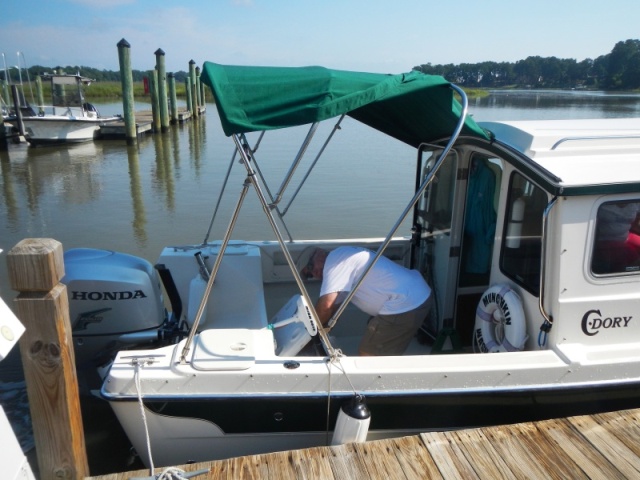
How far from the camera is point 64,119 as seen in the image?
62.5 feet

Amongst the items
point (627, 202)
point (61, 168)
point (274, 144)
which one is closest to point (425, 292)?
point (627, 202)

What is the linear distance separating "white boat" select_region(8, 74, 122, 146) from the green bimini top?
18.6 m

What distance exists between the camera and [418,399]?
3.11 meters

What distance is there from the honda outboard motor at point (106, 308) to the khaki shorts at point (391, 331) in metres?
1.47

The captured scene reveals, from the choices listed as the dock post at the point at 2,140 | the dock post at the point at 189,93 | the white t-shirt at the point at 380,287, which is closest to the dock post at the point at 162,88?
the dock post at the point at 2,140

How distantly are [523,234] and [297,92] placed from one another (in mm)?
1715

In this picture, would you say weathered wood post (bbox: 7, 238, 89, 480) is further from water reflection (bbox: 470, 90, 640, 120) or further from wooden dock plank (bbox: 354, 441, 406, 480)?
water reflection (bbox: 470, 90, 640, 120)

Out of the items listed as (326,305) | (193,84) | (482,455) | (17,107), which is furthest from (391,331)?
(193,84)

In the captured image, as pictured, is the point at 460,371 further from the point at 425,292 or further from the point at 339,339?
the point at 339,339

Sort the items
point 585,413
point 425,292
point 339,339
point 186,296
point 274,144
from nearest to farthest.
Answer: point 585,413, point 425,292, point 186,296, point 339,339, point 274,144

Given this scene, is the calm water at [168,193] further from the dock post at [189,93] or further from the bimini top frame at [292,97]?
the dock post at [189,93]

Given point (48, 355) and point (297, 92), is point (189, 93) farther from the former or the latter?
point (48, 355)

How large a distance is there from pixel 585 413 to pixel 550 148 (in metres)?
1.71

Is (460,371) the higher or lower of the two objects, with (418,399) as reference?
higher
